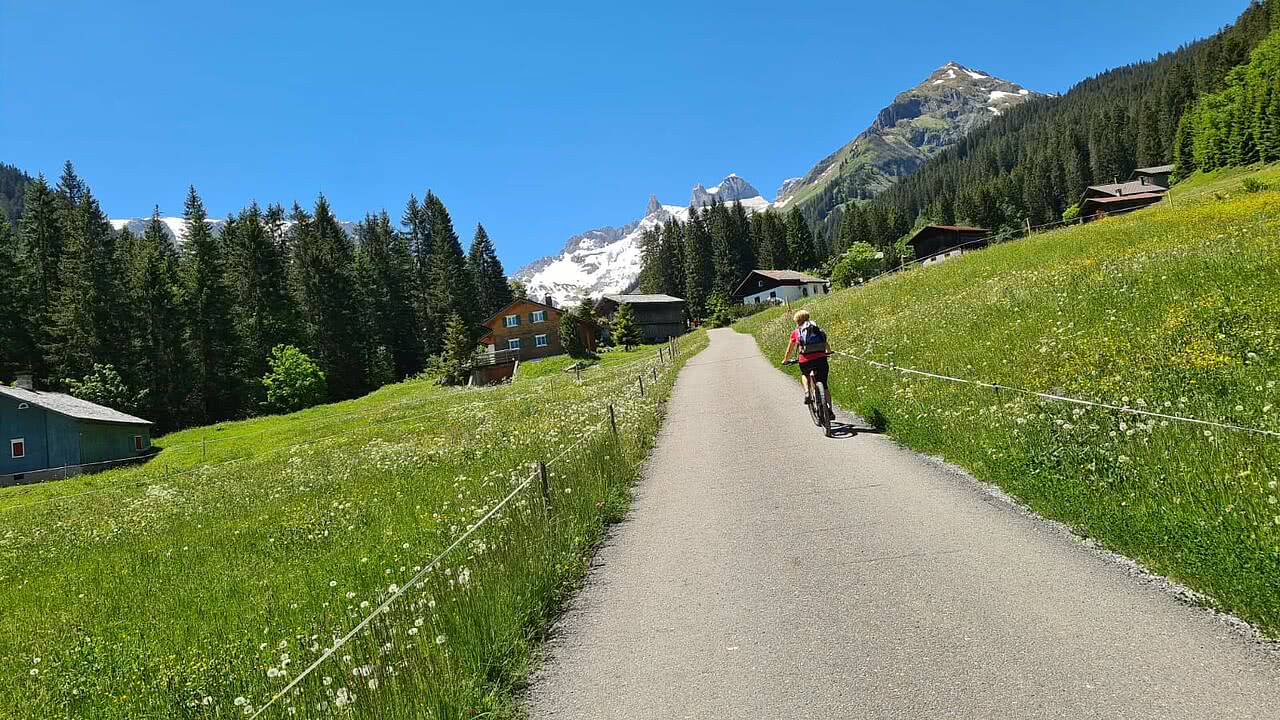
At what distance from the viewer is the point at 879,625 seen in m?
4.92

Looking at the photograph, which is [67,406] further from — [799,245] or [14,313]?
[799,245]

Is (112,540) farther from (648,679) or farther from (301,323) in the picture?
(301,323)

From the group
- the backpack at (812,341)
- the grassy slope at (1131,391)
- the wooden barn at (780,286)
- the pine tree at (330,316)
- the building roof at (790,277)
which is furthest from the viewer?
the building roof at (790,277)

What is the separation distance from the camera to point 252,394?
204ft

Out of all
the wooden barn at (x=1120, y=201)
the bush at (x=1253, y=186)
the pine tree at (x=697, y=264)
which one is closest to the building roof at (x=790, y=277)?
the pine tree at (x=697, y=264)

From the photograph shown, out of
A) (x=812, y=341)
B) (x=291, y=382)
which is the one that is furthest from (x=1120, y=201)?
(x=291, y=382)

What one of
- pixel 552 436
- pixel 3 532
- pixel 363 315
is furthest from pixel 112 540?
pixel 363 315

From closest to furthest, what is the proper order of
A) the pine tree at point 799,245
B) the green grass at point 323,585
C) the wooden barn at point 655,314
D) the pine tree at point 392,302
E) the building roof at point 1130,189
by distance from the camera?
the green grass at point 323,585, the pine tree at point 392,302, the building roof at point 1130,189, the wooden barn at point 655,314, the pine tree at point 799,245

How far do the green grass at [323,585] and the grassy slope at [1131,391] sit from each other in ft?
17.5

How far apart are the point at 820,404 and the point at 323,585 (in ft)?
30.7

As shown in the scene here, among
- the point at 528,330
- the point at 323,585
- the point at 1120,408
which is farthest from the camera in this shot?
the point at 528,330

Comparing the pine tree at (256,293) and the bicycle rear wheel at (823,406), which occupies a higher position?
the pine tree at (256,293)

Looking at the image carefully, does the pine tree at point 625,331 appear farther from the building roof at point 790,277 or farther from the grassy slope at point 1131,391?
the grassy slope at point 1131,391

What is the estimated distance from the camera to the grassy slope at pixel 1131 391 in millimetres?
5246
